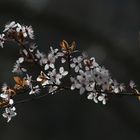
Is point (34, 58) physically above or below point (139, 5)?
below

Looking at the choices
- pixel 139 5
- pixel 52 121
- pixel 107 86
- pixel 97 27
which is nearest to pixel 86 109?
pixel 52 121

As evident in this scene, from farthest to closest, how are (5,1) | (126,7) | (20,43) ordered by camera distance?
(126,7) → (5,1) → (20,43)

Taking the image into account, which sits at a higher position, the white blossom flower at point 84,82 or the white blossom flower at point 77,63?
the white blossom flower at point 77,63

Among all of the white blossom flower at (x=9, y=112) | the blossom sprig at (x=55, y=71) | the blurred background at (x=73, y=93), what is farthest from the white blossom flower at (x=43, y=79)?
the blurred background at (x=73, y=93)

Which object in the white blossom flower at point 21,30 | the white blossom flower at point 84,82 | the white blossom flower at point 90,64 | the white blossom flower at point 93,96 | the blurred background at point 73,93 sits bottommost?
the white blossom flower at point 93,96

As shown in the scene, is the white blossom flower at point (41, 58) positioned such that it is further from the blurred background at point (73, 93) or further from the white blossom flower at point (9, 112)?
the blurred background at point (73, 93)

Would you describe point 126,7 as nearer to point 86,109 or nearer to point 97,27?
point 97,27

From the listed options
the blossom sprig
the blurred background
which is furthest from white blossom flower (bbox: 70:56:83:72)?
the blurred background

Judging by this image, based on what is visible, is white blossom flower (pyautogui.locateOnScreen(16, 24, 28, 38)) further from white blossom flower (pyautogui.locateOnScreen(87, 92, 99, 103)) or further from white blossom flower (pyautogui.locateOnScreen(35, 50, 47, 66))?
white blossom flower (pyautogui.locateOnScreen(87, 92, 99, 103))

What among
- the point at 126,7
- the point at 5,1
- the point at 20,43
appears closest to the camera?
the point at 20,43
